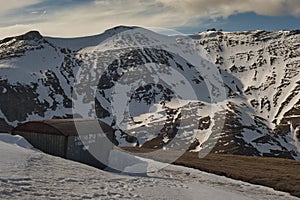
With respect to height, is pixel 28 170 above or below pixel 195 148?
above

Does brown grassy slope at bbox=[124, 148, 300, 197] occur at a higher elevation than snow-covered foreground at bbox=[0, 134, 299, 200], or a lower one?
lower

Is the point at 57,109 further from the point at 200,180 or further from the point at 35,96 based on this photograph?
the point at 200,180

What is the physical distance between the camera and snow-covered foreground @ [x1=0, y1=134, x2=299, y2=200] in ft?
52.0

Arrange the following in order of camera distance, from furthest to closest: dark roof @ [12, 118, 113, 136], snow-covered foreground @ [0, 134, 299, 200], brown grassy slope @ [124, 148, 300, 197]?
dark roof @ [12, 118, 113, 136] < brown grassy slope @ [124, 148, 300, 197] < snow-covered foreground @ [0, 134, 299, 200]

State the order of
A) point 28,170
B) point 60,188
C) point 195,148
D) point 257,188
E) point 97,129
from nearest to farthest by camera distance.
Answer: point 60,188 < point 28,170 < point 257,188 < point 97,129 < point 195,148

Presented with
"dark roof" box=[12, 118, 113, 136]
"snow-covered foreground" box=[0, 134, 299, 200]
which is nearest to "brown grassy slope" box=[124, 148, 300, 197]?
"snow-covered foreground" box=[0, 134, 299, 200]

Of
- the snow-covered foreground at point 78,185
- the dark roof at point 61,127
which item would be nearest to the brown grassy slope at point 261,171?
the snow-covered foreground at point 78,185

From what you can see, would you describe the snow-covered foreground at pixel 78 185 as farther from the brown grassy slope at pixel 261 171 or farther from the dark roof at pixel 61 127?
the dark roof at pixel 61 127

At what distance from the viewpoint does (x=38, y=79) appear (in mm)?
194750

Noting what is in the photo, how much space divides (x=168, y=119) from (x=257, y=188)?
16717cm

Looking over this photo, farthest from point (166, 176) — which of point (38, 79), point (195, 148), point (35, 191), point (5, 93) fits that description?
point (38, 79)

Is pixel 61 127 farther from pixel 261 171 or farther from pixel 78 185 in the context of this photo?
pixel 261 171

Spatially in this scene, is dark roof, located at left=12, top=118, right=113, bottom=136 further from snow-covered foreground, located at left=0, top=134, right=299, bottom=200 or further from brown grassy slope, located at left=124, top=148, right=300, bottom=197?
brown grassy slope, located at left=124, top=148, right=300, bottom=197

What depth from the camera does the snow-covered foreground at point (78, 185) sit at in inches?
623
